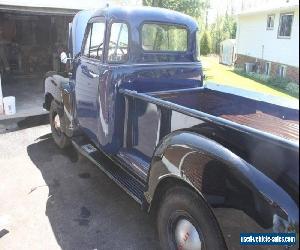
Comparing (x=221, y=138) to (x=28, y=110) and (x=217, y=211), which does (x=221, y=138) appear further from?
(x=28, y=110)

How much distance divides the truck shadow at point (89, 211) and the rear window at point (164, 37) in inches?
75.8

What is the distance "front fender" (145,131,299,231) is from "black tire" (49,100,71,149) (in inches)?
116

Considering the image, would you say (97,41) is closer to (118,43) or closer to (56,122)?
(118,43)

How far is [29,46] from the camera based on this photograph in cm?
1420

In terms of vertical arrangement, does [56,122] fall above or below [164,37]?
below

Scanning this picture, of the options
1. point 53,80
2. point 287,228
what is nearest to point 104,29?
point 53,80

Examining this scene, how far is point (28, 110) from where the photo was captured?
25.9 ft

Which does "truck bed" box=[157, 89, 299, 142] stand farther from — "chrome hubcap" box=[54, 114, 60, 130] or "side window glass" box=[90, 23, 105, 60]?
"chrome hubcap" box=[54, 114, 60, 130]

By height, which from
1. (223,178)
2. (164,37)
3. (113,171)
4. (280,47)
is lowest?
(113,171)

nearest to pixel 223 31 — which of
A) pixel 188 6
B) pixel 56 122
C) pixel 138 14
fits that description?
pixel 188 6

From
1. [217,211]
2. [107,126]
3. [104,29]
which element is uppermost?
[104,29]

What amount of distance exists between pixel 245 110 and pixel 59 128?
3.35 metres

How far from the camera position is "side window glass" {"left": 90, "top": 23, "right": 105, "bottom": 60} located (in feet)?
13.7

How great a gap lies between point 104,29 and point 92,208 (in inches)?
84.2
